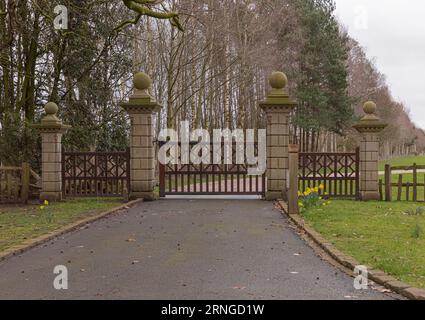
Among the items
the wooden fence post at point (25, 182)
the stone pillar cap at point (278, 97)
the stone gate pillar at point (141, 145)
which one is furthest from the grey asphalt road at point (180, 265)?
the wooden fence post at point (25, 182)

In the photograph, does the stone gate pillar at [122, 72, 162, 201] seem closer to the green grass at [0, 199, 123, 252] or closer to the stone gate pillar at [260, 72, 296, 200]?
the green grass at [0, 199, 123, 252]

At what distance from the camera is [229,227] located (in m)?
10.6

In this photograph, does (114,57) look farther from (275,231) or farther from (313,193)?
(275,231)

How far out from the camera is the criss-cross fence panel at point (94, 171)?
16.5 meters

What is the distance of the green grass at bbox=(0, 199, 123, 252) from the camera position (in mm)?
9513

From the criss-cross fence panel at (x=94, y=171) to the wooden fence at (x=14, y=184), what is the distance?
113 centimetres

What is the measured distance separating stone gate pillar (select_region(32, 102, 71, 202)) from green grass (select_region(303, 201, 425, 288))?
8.13 metres

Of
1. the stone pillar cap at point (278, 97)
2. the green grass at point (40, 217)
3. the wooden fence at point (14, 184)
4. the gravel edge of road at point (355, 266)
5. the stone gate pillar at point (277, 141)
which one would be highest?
the stone pillar cap at point (278, 97)

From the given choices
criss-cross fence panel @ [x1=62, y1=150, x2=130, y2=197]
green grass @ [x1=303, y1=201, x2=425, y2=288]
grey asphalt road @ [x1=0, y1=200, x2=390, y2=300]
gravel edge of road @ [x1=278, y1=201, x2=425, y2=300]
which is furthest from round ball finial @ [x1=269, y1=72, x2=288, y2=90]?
gravel edge of road @ [x1=278, y1=201, x2=425, y2=300]

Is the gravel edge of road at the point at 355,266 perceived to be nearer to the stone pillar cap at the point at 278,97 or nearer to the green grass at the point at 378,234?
the green grass at the point at 378,234

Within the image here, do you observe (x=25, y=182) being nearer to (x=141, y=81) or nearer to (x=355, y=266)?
(x=141, y=81)

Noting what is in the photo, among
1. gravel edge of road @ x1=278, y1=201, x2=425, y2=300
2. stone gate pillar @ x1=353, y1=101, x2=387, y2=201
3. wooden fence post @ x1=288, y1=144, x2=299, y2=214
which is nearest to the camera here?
gravel edge of road @ x1=278, y1=201, x2=425, y2=300

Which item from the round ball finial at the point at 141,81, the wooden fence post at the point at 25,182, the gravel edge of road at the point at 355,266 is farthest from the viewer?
the round ball finial at the point at 141,81

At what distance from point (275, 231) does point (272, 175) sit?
619cm
